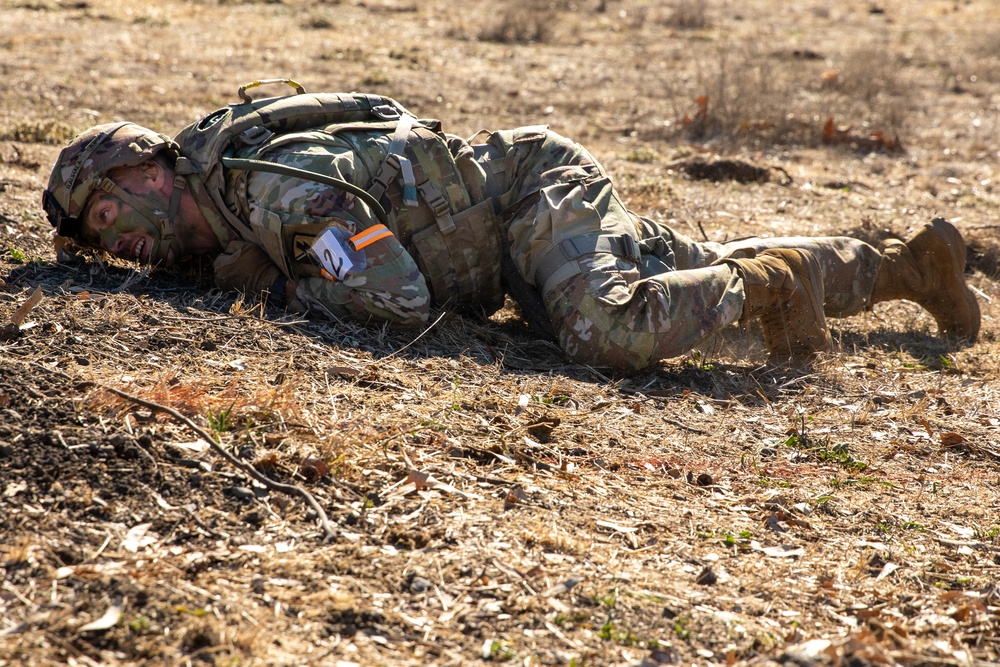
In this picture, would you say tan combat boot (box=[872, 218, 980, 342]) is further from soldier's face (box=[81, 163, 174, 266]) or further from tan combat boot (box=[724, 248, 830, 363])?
soldier's face (box=[81, 163, 174, 266])

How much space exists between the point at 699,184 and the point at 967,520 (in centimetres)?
490

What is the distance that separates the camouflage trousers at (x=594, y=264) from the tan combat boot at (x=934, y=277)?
73cm

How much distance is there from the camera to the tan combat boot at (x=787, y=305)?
4254 mm

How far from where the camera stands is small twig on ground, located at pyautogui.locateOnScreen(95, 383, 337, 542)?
2639 millimetres

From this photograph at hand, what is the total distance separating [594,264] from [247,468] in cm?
185

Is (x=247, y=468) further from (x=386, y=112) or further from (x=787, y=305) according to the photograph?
(x=787, y=305)

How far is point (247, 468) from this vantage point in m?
2.77

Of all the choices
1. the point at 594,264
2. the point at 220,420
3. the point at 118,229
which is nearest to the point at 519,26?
the point at 594,264

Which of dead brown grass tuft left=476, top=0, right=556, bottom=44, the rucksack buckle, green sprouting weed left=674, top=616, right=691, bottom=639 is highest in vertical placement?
dead brown grass tuft left=476, top=0, right=556, bottom=44

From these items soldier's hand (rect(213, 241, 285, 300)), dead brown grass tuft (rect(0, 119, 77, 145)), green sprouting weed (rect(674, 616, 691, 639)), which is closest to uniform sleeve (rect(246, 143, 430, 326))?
soldier's hand (rect(213, 241, 285, 300))

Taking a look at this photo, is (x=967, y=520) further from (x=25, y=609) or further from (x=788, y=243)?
(x=25, y=609)

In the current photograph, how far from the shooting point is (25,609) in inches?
85.4

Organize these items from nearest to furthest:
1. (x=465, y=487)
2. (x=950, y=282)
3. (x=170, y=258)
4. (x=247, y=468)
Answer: (x=247, y=468) → (x=465, y=487) → (x=170, y=258) → (x=950, y=282)

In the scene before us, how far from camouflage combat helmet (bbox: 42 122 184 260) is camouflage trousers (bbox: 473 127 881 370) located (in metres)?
1.42
